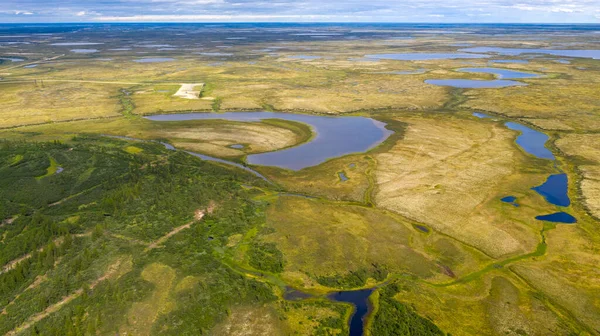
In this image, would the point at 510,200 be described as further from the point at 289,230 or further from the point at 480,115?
the point at 480,115

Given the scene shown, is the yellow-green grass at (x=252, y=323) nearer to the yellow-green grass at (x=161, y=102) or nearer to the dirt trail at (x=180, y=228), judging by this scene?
the dirt trail at (x=180, y=228)

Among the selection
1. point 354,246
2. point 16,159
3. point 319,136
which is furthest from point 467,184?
point 16,159

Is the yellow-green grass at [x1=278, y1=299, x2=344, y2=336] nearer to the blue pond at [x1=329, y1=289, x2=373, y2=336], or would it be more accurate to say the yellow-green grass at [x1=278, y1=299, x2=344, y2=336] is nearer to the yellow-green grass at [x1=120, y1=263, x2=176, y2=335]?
the blue pond at [x1=329, y1=289, x2=373, y2=336]

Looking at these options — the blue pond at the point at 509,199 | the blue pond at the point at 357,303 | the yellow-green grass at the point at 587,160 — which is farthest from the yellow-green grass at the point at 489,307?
the yellow-green grass at the point at 587,160

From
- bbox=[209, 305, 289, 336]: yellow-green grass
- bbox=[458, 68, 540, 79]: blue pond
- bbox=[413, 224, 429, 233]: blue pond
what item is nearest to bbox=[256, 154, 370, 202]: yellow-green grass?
bbox=[413, 224, 429, 233]: blue pond

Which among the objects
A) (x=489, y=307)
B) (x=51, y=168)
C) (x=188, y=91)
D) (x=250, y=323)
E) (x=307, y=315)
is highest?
(x=188, y=91)

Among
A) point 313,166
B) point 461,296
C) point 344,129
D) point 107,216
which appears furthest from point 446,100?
point 107,216

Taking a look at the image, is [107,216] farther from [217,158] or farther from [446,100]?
[446,100]
